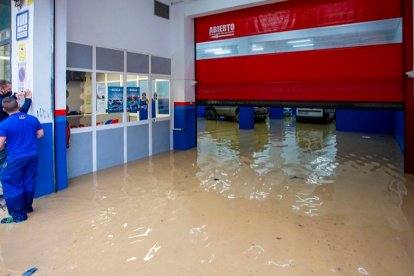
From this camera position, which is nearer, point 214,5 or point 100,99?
point 100,99

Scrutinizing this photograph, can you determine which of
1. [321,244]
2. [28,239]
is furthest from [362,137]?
[28,239]

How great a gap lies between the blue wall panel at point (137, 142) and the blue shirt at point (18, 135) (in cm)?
288

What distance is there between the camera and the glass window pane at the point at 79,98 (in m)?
5.26

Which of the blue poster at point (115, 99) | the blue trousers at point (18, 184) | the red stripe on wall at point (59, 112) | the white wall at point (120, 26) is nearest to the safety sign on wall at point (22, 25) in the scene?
the white wall at point (120, 26)

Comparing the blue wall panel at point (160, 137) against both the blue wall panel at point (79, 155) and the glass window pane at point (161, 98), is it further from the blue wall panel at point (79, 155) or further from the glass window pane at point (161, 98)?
the blue wall panel at point (79, 155)

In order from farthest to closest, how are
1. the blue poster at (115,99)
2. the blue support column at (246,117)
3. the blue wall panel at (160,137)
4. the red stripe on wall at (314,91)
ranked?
the blue support column at (246,117)
the blue wall panel at (160,137)
the blue poster at (115,99)
the red stripe on wall at (314,91)

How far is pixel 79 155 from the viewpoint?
5312 millimetres

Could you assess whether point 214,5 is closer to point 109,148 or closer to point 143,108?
point 143,108

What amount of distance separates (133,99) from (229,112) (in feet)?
31.5

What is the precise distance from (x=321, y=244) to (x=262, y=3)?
16.2ft

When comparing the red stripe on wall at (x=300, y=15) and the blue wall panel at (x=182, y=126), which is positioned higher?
the red stripe on wall at (x=300, y=15)

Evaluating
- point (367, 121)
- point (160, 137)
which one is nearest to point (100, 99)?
point (160, 137)

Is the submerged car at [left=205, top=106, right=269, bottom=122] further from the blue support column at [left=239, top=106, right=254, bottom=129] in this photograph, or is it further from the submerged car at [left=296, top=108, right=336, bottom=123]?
the blue support column at [left=239, top=106, right=254, bottom=129]

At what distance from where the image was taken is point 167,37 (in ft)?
23.8
